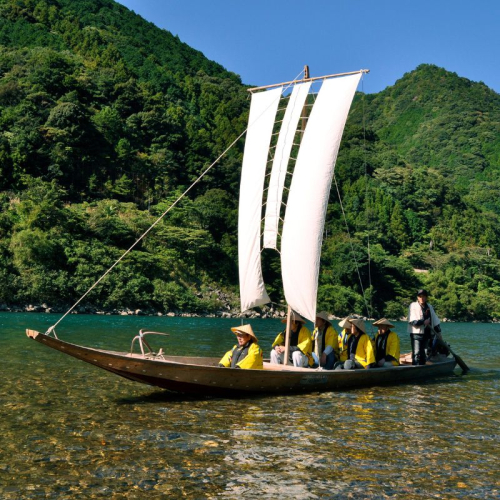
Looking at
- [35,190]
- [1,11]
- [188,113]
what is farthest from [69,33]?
[35,190]

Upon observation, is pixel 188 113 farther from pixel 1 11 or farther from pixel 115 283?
pixel 115 283

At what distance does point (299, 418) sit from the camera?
36.6 feet

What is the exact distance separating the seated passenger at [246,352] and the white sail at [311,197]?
1965 millimetres

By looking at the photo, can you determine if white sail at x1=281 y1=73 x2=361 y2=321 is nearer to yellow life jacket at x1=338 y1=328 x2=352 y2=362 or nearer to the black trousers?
yellow life jacket at x1=338 y1=328 x2=352 y2=362

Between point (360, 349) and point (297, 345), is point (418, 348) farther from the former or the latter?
point (297, 345)

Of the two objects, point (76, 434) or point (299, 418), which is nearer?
point (76, 434)

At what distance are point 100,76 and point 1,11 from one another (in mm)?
44892

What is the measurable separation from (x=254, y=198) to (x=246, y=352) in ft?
13.8

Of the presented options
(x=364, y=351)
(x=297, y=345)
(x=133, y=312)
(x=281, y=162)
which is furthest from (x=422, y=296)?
(x=133, y=312)

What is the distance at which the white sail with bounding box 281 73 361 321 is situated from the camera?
14.6 m

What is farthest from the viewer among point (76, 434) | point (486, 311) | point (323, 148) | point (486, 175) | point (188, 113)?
point (486, 175)

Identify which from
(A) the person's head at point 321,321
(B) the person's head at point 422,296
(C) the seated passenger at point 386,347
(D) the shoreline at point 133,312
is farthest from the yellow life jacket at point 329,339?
(D) the shoreline at point 133,312

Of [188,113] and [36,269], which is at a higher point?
[188,113]

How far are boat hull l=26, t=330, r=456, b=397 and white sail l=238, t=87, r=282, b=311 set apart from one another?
1952 millimetres
